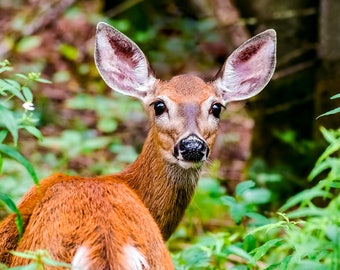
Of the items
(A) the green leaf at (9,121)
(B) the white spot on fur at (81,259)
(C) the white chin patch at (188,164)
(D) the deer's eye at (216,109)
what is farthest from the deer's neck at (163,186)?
(A) the green leaf at (9,121)

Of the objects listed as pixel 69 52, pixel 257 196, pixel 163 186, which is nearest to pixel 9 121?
pixel 163 186

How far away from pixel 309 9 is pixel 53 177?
14.0 ft

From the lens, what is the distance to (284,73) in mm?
8617

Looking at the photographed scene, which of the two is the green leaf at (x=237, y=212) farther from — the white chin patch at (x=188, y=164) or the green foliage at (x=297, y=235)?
the white chin patch at (x=188, y=164)

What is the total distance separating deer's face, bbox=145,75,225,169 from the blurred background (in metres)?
1.25

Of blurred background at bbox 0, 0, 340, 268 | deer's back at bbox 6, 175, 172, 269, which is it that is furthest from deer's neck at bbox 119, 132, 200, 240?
blurred background at bbox 0, 0, 340, 268

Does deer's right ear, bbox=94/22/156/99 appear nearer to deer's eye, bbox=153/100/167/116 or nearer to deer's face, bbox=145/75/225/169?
deer's face, bbox=145/75/225/169

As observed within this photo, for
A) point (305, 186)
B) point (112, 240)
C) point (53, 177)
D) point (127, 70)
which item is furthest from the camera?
point (305, 186)

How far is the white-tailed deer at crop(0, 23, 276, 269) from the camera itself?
4.09 metres

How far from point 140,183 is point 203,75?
230 inches

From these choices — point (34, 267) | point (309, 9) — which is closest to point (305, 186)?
point (309, 9)

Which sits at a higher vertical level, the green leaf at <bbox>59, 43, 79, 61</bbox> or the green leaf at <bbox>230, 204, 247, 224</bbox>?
the green leaf at <bbox>59, 43, 79, 61</bbox>

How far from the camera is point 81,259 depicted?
156 inches

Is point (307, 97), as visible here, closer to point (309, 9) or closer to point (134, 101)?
point (309, 9)
